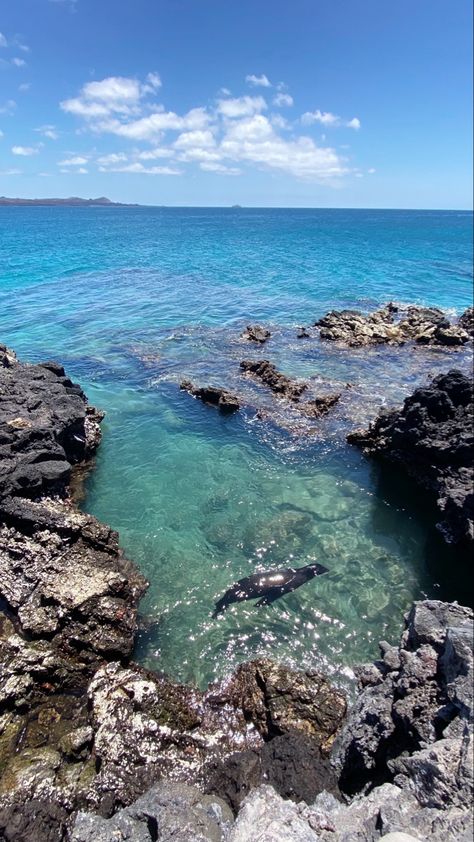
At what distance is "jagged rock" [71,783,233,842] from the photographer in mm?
7406

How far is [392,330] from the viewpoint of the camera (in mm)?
38188

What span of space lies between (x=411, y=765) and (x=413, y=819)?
113cm

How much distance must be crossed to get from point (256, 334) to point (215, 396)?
12.7 metres

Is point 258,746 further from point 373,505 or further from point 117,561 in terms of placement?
point 373,505

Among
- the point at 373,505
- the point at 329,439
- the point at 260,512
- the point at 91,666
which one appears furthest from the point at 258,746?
the point at 329,439

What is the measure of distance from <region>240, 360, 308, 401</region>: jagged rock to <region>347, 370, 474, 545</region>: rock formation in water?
267 inches

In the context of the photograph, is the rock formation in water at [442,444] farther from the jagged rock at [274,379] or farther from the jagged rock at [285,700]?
the jagged rock at [285,700]

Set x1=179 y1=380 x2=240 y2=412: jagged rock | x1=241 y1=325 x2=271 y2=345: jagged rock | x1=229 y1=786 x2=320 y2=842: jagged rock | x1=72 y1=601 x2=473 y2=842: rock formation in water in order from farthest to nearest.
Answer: x1=241 y1=325 x2=271 y2=345: jagged rock → x1=179 y1=380 x2=240 y2=412: jagged rock → x1=229 y1=786 x2=320 y2=842: jagged rock → x1=72 y1=601 x2=473 y2=842: rock formation in water

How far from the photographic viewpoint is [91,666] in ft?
39.0

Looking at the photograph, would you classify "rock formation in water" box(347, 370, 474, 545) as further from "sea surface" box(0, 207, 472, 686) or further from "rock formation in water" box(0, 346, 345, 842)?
"rock formation in water" box(0, 346, 345, 842)

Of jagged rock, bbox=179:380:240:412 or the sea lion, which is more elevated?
jagged rock, bbox=179:380:240:412

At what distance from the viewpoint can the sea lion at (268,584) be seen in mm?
14383

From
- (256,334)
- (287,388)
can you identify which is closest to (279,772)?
(287,388)

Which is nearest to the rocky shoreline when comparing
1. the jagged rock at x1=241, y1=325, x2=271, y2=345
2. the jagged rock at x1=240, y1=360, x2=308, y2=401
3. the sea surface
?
the sea surface
